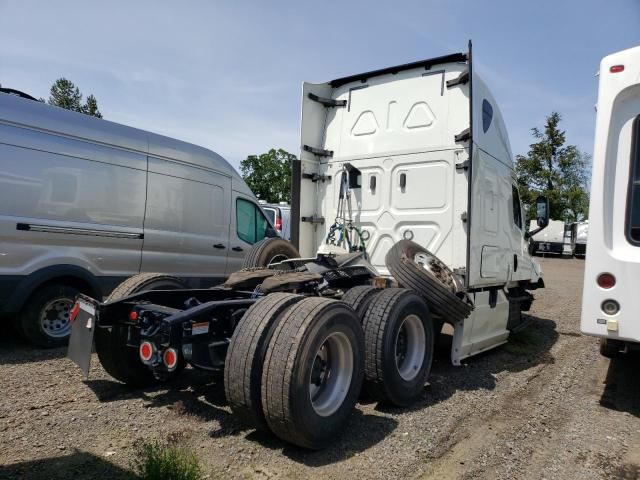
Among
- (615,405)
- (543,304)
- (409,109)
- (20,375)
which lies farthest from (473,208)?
(543,304)

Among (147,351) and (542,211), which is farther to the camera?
(542,211)

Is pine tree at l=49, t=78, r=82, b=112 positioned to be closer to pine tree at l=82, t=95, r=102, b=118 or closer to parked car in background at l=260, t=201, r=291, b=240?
pine tree at l=82, t=95, r=102, b=118

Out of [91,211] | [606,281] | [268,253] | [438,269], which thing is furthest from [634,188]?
[91,211]

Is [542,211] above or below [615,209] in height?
above

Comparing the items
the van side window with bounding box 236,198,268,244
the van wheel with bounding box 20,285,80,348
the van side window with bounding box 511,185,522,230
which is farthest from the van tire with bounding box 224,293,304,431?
the van side window with bounding box 236,198,268,244

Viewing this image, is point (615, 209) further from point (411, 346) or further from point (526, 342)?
point (526, 342)

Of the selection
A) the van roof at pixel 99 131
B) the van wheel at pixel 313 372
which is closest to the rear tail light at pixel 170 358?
the van wheel at pixel 313 372

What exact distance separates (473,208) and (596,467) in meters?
2.84

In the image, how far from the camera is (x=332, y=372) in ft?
12.1

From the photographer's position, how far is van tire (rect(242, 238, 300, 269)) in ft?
20.0

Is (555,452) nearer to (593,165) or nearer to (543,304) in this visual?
(593,165)

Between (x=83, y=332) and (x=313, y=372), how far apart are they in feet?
6.13

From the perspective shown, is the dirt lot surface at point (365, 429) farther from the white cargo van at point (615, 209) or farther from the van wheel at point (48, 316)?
the white cargo van at point (615, 209)

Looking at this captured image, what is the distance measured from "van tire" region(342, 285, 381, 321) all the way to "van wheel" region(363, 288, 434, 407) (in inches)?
2.0
